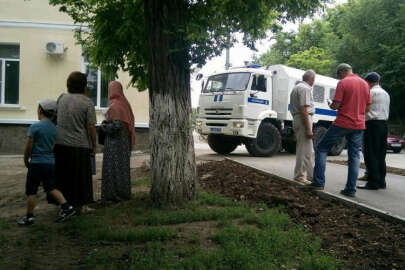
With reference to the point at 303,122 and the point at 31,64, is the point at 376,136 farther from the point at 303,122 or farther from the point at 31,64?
the point at 31,64

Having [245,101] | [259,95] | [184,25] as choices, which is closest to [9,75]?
[245,101]

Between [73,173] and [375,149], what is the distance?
4.77m

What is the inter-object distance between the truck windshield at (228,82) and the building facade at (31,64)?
3.37m

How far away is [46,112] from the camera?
4.65m

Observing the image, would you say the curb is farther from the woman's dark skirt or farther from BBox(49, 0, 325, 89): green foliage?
the woman's dark skirt

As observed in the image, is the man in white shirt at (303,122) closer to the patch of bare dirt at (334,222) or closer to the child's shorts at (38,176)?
the patch of bare dirt at (334,222)

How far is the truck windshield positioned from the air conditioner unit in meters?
5.78

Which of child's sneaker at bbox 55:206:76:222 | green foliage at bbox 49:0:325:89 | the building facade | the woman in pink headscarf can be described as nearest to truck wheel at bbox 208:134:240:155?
the building facade

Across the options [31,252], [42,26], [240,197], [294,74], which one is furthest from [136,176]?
[42,26]

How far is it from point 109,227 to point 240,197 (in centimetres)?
208

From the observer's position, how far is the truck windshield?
12.2 meters

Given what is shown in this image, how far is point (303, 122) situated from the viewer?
20.5ft

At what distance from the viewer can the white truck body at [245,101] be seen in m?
11.9

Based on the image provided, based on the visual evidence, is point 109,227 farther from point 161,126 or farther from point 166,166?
point 161,126
